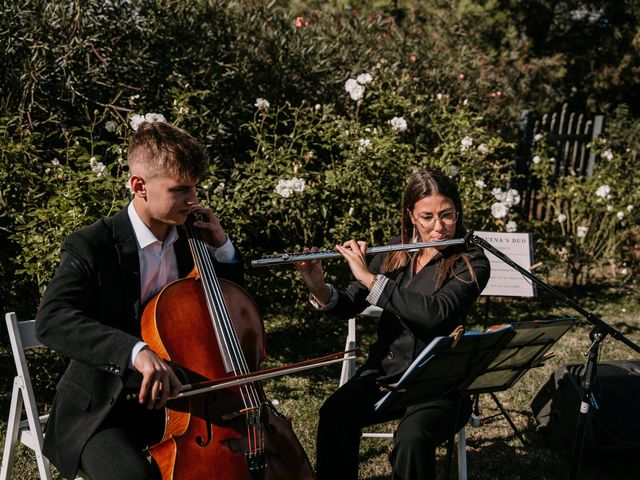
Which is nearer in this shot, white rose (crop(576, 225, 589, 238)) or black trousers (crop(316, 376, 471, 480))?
black trousers (crop(316, 376, 471, 480))

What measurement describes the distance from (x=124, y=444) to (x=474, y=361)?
4.15 feet

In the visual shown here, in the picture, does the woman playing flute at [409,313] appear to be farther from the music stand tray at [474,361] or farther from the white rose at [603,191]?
the white rose at [603,191]

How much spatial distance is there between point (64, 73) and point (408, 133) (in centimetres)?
330

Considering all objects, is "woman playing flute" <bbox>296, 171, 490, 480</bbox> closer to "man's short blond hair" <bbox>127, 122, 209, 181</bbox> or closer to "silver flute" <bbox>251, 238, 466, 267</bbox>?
"silver flute" <bbox>251, 238, 466, 267</bbox>

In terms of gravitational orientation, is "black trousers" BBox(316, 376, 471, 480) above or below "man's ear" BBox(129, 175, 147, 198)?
below

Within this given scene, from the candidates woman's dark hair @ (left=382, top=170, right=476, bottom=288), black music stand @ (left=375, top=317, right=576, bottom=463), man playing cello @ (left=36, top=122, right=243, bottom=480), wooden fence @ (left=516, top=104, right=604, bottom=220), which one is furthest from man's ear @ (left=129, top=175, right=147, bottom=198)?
wooden fence @ (left=516, top=104, right=604, bottom=220)

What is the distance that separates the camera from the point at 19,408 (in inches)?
109

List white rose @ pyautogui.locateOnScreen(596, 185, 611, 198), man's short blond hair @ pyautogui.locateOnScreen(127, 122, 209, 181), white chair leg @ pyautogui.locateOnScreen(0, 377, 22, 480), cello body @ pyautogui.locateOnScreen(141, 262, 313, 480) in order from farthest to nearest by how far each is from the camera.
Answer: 1. white rose @ pyautogui.locateOnScreen(596, 185, 611, 198)
2. white chair leg @ pyautogui.locateOnScreen(0, 377, 22, 480)
3. man's short blond hair @ pyautogui.locateOnScreen(127, 122, 209, 181)
4. cello body @ pyautogui.locateOnScreen(141, 262, 313, 480)

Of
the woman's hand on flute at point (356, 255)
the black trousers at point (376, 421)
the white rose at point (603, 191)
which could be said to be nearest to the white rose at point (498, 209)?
the white rose at point (603, 191)

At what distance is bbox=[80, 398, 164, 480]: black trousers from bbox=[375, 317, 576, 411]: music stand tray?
2.76ft

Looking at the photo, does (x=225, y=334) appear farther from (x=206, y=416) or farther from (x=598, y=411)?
(x=598, y=411)

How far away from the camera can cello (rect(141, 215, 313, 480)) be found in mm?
2164

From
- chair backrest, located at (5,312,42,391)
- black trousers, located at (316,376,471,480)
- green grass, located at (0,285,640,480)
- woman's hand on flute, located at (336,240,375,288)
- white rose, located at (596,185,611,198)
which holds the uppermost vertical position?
white rose, located at (596,185,611,198)

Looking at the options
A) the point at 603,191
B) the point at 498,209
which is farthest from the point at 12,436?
the point at 603,191
